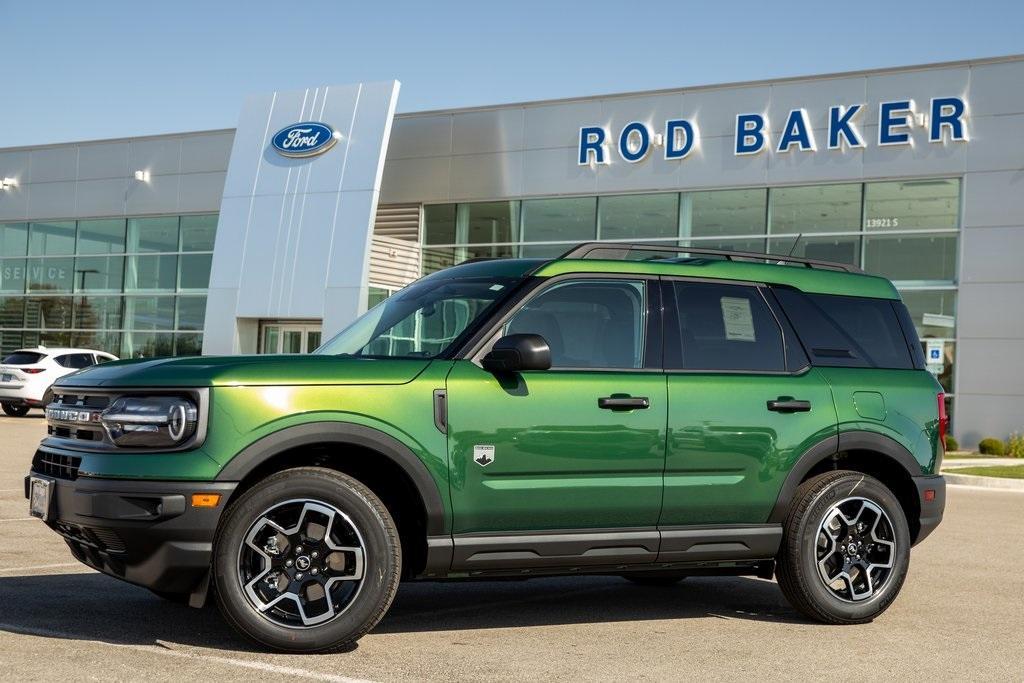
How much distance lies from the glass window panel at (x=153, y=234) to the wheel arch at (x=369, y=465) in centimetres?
3162

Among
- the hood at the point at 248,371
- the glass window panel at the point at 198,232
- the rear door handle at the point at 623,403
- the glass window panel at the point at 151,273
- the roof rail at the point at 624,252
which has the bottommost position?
the rear door handle at the point at 623,403

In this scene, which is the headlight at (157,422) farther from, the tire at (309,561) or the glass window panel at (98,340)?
the glass window panel at (98,340)

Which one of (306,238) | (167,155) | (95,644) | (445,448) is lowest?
(95,644)

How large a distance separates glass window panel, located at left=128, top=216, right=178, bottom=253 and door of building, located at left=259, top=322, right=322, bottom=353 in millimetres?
5404

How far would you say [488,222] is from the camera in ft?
104

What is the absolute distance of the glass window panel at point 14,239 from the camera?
39531mm

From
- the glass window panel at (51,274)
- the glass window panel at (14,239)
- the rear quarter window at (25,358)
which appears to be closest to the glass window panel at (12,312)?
the glass window panel at (51,274)

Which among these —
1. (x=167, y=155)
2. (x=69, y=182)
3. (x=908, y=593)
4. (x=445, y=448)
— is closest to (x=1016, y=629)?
(x=908, y=593)

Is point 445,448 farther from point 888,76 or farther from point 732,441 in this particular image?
point 888,76

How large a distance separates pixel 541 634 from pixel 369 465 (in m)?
1.27

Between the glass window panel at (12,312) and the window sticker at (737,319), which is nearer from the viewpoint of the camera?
the window sticker at (737,319)

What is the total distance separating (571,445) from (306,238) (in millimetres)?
25642

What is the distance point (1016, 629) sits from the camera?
23.1 ft

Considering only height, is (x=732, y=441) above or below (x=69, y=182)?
below
